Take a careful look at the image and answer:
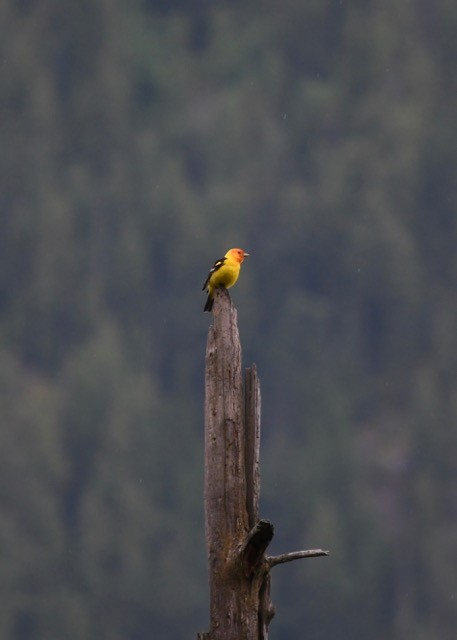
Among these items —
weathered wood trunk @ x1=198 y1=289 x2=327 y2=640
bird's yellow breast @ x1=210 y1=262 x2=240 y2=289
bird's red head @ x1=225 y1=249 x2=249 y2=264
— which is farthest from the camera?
bird's red head @ x1=225 y1=249 x2=249 y2=264

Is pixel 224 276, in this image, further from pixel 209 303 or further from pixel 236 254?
pixel 236 254

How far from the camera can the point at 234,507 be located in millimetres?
13125

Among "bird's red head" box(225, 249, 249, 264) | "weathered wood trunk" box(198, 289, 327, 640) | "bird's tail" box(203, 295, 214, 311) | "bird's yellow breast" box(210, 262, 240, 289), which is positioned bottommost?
"weathered wood trunk" box(198, 289, 327, 640)

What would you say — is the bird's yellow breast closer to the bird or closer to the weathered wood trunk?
the bird

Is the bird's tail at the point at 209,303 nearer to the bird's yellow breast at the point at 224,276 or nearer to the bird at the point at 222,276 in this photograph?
the bird at the point at 222,276

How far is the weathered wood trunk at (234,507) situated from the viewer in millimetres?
12930

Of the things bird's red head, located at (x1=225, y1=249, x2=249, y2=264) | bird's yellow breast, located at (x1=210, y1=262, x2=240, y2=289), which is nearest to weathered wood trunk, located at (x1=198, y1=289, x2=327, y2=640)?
bird's yellow breast, located at (x1=210, y1=262, x2=240, y2=289)

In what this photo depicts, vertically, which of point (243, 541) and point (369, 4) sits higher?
point (369, 4)

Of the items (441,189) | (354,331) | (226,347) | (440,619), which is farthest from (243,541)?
(441,189)

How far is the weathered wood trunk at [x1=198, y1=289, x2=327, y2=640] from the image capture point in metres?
12.9

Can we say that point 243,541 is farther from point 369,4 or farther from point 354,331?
point 369,4

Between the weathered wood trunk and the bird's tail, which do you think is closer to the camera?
the weathered wood trunk

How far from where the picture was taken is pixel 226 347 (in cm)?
1361

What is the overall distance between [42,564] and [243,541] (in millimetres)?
109664
